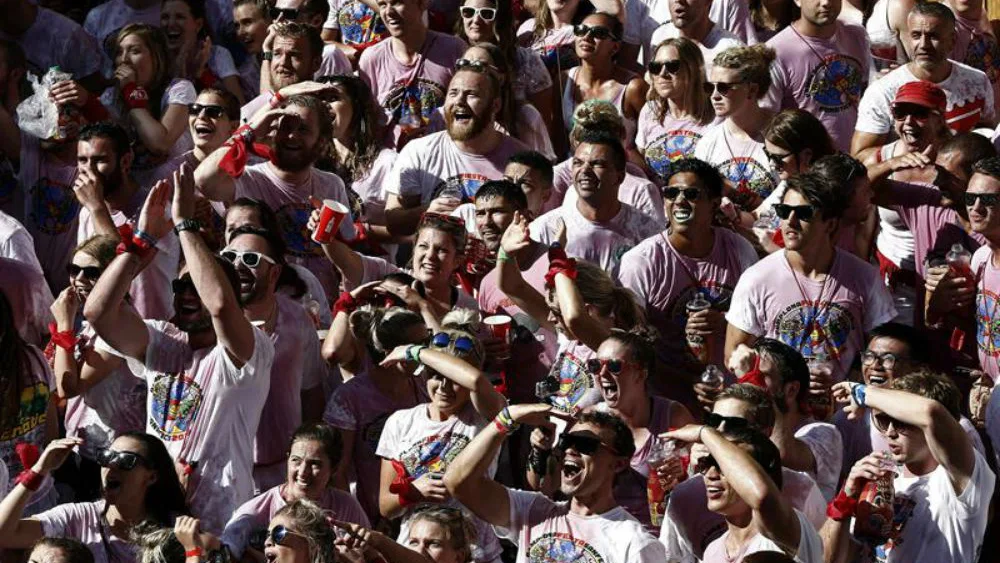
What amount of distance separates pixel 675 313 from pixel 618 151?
0.96 meters

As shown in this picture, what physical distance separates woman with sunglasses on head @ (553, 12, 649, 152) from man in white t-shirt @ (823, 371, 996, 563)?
4189 millimetres

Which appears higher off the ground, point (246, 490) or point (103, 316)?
point (103, 316)

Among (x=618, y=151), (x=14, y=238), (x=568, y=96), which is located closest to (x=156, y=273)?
(x=14, y=238)

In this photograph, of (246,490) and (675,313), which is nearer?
(246,490)

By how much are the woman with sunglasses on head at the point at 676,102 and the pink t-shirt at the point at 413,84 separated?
118 cm

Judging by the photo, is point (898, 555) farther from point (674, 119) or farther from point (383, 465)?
point (674, 119)

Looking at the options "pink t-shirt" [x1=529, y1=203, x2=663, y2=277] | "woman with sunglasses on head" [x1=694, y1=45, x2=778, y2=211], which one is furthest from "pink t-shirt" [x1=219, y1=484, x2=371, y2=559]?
"woman with sunglasses on head" [x1=694, y1=45, x2=778, y2=211]

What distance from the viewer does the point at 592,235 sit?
11.9 meters

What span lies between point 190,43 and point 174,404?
3894 millimetres

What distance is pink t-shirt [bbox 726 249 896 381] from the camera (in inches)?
440

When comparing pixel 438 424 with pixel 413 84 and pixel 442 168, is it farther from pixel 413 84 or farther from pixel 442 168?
pixel 413 84

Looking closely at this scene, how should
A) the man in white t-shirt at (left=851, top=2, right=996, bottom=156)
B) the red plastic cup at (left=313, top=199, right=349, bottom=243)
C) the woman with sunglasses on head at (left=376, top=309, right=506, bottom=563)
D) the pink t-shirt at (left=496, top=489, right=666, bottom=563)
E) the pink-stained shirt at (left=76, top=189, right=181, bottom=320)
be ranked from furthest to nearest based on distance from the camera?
1. the man in white t-shirt at (left=851, top=2, right=996, bottom=156)
2. the pink-stained shirt at (left=76, top=189, right=181, bottom=320)
3. the red plastic cup at (left=313, top=199, right=349, bottom=243)
4. the woman with sunglasses on head at (left=376, top=309, right=506, bottom=563)
5. the pink t-shirt at (left=496, top=489, right=666, bottom=563)

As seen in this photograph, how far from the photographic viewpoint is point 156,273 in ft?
38.0

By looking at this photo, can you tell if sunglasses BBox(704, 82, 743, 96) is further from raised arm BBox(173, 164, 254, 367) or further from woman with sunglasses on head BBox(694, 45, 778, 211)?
raised arm BBox(173, 164, 254, 367)
